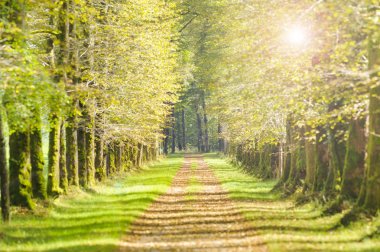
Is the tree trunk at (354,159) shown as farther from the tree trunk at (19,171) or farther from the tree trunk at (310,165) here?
the tree trunk at (19,171)

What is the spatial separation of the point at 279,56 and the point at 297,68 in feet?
2.28

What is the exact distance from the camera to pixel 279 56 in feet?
48.2

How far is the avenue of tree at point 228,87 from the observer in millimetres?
12523

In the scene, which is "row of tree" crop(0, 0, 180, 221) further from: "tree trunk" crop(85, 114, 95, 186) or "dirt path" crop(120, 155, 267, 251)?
"dirt path" crop(120, 155, 267, 251)

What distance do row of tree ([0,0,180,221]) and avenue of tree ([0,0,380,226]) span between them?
0.06 meters

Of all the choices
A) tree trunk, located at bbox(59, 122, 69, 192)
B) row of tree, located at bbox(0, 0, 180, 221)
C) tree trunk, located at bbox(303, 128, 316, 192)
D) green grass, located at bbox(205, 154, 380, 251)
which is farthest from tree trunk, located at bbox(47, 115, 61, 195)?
tree trunk, located at bbox(303, 128, 316, 192)

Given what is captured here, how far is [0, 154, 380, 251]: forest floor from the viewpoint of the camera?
11969mm

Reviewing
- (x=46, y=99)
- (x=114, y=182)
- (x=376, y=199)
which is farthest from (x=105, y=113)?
(x=376, y=199)

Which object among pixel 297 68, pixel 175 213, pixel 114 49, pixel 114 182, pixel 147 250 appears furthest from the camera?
pixel 114 182

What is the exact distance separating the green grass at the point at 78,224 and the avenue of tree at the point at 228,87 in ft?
2.96

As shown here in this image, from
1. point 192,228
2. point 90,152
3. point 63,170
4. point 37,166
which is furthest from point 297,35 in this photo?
point 90,152

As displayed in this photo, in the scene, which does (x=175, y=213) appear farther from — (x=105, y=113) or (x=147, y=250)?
(x=105, y=113)

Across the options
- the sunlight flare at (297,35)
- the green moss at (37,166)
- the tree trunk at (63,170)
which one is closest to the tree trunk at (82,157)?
the tree trunk at (63,170)

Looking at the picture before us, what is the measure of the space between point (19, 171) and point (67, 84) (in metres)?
5.23
